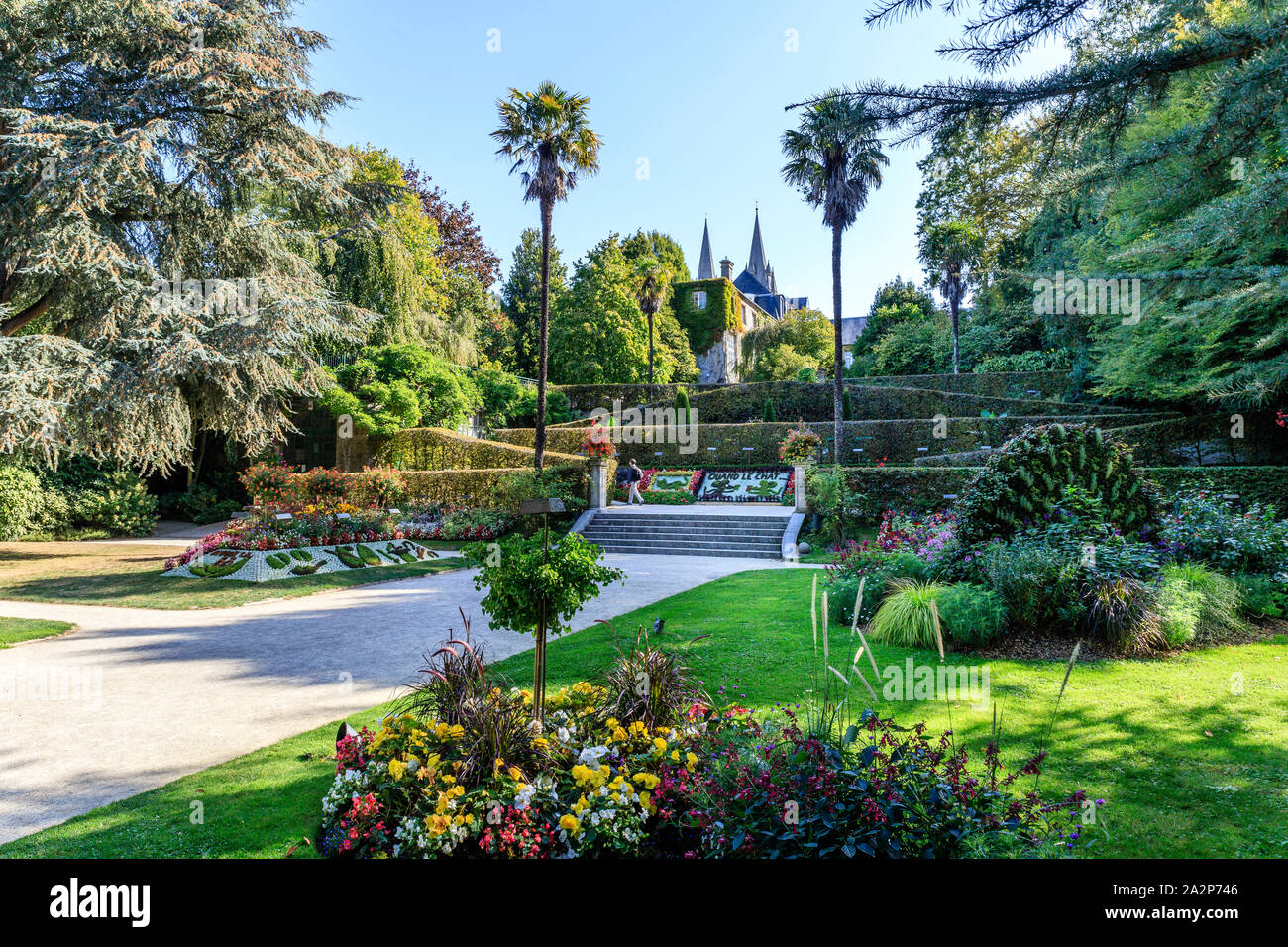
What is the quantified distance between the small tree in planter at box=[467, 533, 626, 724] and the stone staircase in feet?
38.0

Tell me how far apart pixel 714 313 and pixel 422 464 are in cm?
3814

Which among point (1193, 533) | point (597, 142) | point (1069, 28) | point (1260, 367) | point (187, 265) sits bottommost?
point (1193, 533)

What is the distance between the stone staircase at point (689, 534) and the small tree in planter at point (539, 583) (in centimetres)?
1159

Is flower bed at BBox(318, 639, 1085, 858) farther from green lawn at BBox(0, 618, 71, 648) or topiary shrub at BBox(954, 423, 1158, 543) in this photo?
green lawn at BBox(0, 618, 71, 648)

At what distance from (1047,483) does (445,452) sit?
1810 cm

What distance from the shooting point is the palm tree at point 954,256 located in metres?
31.7

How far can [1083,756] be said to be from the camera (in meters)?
3.81

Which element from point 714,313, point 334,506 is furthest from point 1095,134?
point 714,313

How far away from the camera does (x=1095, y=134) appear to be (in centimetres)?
380

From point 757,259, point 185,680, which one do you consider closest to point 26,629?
point 185,680

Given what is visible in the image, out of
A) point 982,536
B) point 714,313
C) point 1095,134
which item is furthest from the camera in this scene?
point 714,313

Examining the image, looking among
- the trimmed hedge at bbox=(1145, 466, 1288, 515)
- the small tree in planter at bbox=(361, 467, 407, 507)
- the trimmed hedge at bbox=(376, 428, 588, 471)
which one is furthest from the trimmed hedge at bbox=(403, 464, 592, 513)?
the trimmed hedge at bbox=(1145, 466, 1288, 515)

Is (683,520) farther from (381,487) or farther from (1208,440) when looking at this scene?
(1208,440)
